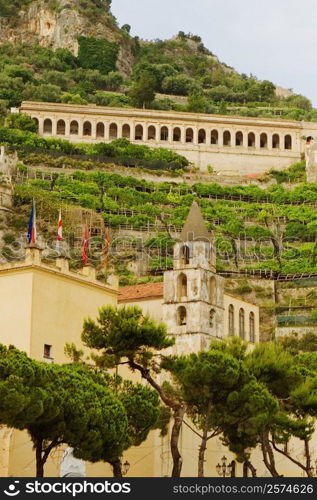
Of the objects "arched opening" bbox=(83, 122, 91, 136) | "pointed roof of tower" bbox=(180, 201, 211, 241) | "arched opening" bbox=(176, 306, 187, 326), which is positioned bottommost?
"arched opening" bbox=(176, 306, 187, 326)

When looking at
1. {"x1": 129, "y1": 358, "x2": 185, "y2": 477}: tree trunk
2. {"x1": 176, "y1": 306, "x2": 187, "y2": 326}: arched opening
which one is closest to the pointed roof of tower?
{"x1": 176, "y1": 306, "x2": 187, "y2": 326}: arched opening

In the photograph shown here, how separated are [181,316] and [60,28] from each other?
9482cm

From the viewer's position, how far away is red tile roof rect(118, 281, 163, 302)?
50.0 metres

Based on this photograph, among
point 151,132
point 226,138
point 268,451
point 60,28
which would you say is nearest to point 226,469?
point 268,451

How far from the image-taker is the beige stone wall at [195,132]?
97.6 m

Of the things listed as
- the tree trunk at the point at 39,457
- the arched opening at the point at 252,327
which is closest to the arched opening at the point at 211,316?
the arched opening at the point at 252,327

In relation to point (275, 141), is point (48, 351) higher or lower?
lower

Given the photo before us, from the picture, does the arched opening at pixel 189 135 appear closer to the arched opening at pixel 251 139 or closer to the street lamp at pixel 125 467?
the arched opening at pixel 251 139

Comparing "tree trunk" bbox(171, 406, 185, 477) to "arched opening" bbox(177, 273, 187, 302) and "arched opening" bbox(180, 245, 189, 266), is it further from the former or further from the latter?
"arched opening" bbox(180, 245, 189, 266)

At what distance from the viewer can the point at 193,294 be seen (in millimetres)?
47938

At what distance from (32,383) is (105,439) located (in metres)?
3.40

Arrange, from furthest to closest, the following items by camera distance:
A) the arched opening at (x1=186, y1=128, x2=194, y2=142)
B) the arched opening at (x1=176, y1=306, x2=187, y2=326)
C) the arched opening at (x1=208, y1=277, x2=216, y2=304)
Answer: the arched opening at (x1=186, y1=128, x2=194, y2=142) → the arched opening at (x1=208, y1=277, x2=216, y2=304) → the arched opening at (x1=176, y1=306, x2=187, y2=326)

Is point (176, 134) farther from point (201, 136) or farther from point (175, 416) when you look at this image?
point (175, 416)

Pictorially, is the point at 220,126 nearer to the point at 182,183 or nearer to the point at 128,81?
the point at 182,183
